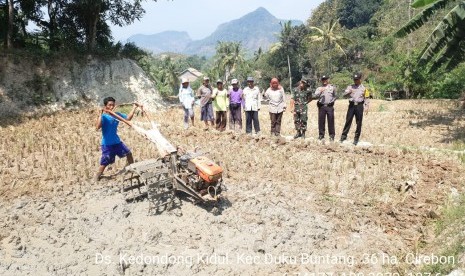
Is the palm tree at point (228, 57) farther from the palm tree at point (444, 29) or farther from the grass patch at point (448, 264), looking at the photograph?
the grass patch at point (448, 264)

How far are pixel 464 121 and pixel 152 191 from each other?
13.0 metres

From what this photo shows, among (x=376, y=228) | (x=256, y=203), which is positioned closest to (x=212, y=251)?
(x=256, y=203)

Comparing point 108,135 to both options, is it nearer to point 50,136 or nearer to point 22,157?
point 22,157

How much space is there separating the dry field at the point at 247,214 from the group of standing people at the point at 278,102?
3.24 ft

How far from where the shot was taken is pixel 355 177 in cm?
700

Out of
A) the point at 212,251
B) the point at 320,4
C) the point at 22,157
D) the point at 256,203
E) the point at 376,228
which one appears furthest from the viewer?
the point at 320,4

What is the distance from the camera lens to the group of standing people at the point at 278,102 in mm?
9326

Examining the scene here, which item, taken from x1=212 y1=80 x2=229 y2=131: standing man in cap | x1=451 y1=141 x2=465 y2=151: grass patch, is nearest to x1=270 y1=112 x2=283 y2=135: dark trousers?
x1=212 y1=80 x2=229 y2=131: standing man in cap

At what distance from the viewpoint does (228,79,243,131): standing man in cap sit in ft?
33.6

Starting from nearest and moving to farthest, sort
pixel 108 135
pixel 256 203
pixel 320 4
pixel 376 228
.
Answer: pixel 376 228, pixel 256 203, pixel 108 135, pixel 320 4

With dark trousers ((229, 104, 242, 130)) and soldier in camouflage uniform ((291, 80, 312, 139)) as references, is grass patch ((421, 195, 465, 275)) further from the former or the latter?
dark trousers ((229, 104, 242, 130))

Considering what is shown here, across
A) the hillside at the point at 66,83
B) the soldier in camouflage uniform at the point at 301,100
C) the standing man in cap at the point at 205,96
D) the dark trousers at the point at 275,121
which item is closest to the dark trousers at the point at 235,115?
the standing man in cap at the point at 205,96

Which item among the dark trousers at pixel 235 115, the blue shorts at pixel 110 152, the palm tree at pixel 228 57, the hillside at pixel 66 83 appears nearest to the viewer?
the blue shorts at pixel 110 152

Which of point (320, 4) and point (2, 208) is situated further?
point (320, 4)
